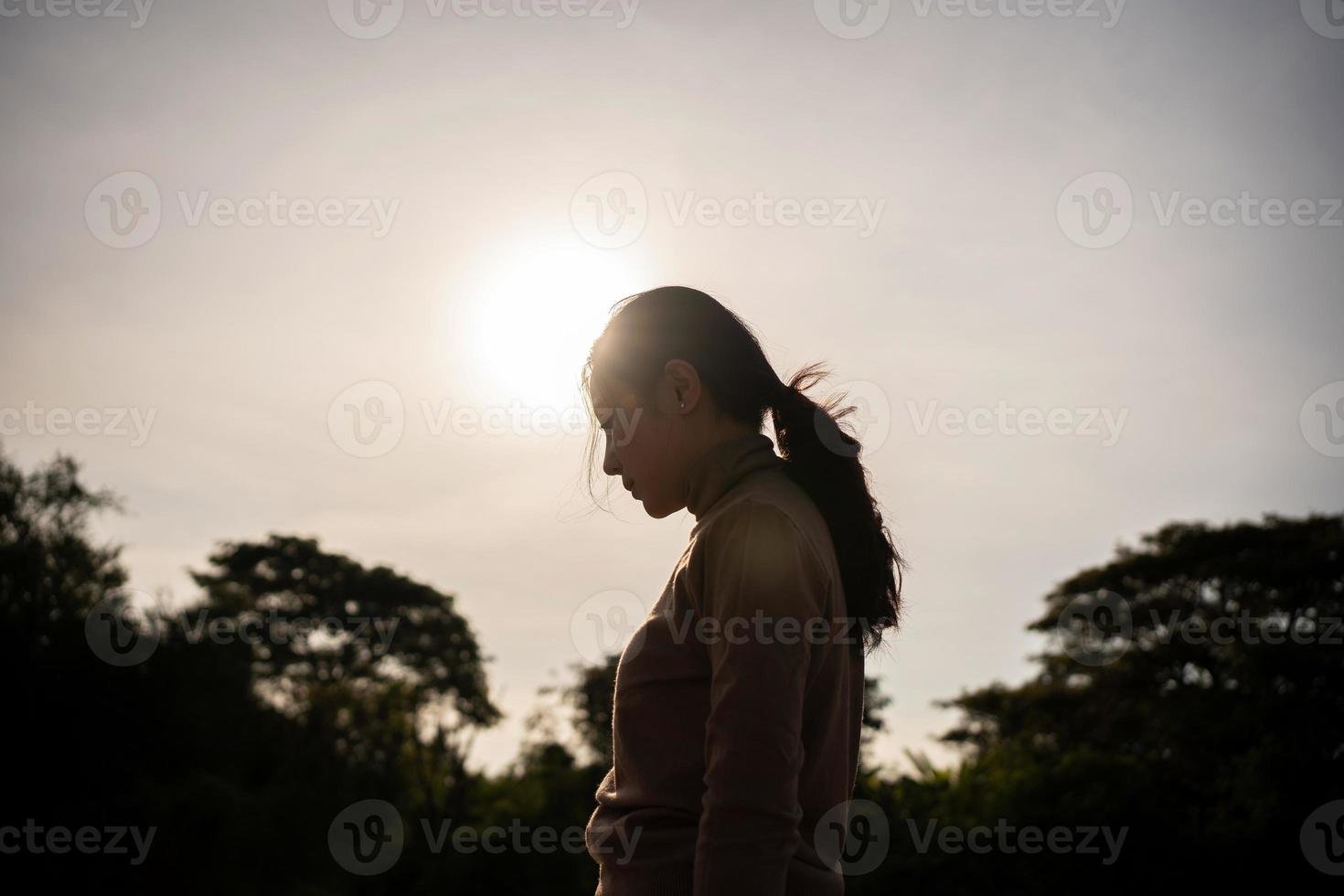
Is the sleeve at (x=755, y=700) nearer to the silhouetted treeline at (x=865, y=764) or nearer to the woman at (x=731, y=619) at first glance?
the woman at (x=731, y=619)

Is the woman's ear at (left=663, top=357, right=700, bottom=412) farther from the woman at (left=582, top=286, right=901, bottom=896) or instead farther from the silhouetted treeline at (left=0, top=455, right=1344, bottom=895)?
the silhouetted treeline at (left=0, top=455, right=1344, bottom=895)

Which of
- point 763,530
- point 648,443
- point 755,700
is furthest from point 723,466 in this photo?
point 755,700

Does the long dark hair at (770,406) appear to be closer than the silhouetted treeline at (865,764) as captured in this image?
Yes

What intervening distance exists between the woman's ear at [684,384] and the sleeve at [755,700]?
12.6 inches

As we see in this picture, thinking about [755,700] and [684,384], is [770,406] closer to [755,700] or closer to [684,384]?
[684,384]

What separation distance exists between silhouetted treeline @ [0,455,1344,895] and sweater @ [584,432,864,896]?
12.3 m

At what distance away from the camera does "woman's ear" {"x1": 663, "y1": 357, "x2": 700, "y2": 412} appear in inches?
70.9

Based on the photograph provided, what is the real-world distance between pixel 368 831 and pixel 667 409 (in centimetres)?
1818

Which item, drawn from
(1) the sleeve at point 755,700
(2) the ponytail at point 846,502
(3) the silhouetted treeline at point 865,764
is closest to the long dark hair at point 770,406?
(2) the ponytail at point 846,502

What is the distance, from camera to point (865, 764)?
1603 cm

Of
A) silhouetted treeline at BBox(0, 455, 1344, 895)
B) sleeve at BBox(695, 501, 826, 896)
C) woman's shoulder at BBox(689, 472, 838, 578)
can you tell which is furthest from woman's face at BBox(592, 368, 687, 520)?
silhouetted treeline at BBox(0, 455, 1344, 895)

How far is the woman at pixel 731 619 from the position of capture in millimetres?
1408

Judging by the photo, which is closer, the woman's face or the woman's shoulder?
the woman's shoulder

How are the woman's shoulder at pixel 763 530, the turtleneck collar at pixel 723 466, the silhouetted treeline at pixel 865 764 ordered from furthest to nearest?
the silhouetted treeline at pixel 865 764, the turtleneck collar at pixel 723 466, the woman's shoulder at pixel 763 530
